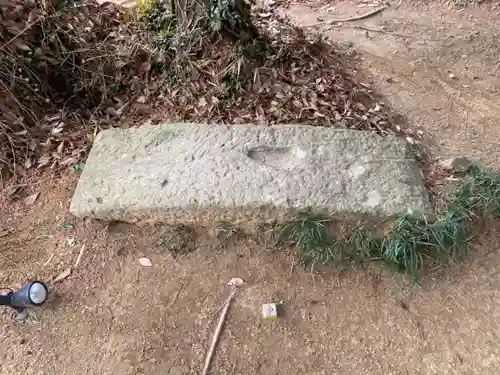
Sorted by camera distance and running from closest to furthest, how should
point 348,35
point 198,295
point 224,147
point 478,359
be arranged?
point 478,359
point 198,295
point 224,147
point 348,35

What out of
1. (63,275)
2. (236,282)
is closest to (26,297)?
(63,275)

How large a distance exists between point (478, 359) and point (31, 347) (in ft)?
7.71

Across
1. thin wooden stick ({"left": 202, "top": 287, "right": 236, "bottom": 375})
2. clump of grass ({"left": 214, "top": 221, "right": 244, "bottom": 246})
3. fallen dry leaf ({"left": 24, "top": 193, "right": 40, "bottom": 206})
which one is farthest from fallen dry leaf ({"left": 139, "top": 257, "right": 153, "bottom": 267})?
fallen dry leaf ({"left": 24, "top": 193, "right": 40, "bottom": 206})

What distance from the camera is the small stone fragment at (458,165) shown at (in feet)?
11.2

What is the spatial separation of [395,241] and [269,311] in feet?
2.65

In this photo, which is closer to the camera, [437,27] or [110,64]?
[110,64]

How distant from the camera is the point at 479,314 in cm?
282

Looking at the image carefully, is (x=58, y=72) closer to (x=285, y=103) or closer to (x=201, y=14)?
(x=201, y=14)

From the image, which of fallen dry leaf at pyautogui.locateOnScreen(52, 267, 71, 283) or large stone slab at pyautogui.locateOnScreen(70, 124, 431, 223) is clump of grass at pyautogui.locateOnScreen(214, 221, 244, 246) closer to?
large stone slab at pyautogui.locateOnScreen(70, 124, 431, 223)

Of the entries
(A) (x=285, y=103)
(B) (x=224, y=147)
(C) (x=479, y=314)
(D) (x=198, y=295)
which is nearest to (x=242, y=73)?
(A) (x=285, y=103)

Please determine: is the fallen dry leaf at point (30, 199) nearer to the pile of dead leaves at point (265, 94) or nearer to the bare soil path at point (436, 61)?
the pile of dead leaves at point (265, 94)

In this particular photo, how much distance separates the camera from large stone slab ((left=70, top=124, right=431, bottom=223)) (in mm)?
2986

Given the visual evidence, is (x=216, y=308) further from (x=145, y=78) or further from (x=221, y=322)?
(x=145, y=78)

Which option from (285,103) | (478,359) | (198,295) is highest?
(285,103)
